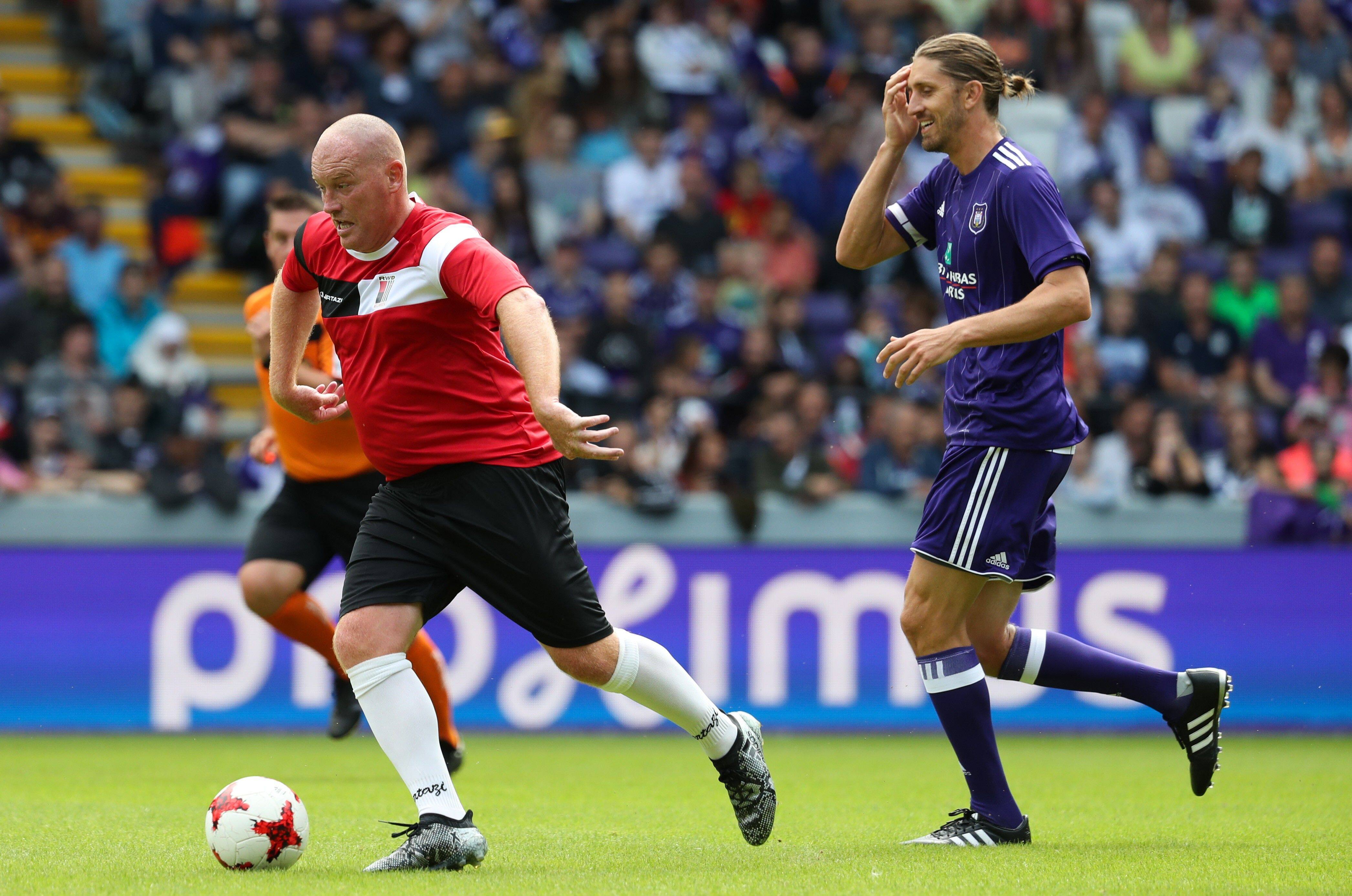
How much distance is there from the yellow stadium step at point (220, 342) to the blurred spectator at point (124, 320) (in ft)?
4.23

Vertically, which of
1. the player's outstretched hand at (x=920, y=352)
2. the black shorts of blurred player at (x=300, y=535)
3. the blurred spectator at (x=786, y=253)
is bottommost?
the black shorts of blurred player at (x=300, y=535)

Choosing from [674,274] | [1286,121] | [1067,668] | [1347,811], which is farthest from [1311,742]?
[1286,121]

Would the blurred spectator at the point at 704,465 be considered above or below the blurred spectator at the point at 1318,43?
below

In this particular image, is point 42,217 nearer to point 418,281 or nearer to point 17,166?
point 17,166

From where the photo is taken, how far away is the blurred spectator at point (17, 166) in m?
14.1

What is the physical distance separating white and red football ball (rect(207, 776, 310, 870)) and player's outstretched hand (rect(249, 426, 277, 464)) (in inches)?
98.6

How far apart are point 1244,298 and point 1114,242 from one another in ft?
3.98

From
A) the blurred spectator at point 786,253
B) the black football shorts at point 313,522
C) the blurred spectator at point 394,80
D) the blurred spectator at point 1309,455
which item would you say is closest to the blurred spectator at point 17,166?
the blurred spectator at point 394,80

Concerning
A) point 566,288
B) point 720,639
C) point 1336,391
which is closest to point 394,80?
point 566,288

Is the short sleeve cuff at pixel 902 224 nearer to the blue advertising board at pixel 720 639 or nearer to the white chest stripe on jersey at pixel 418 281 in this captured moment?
the white chest stripe on jersey at pixel 418 281

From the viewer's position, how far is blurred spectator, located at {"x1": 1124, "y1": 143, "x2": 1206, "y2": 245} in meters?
15.5

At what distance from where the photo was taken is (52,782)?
311 inches

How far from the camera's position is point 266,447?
7.55m

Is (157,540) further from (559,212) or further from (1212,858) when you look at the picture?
(1212,858)
